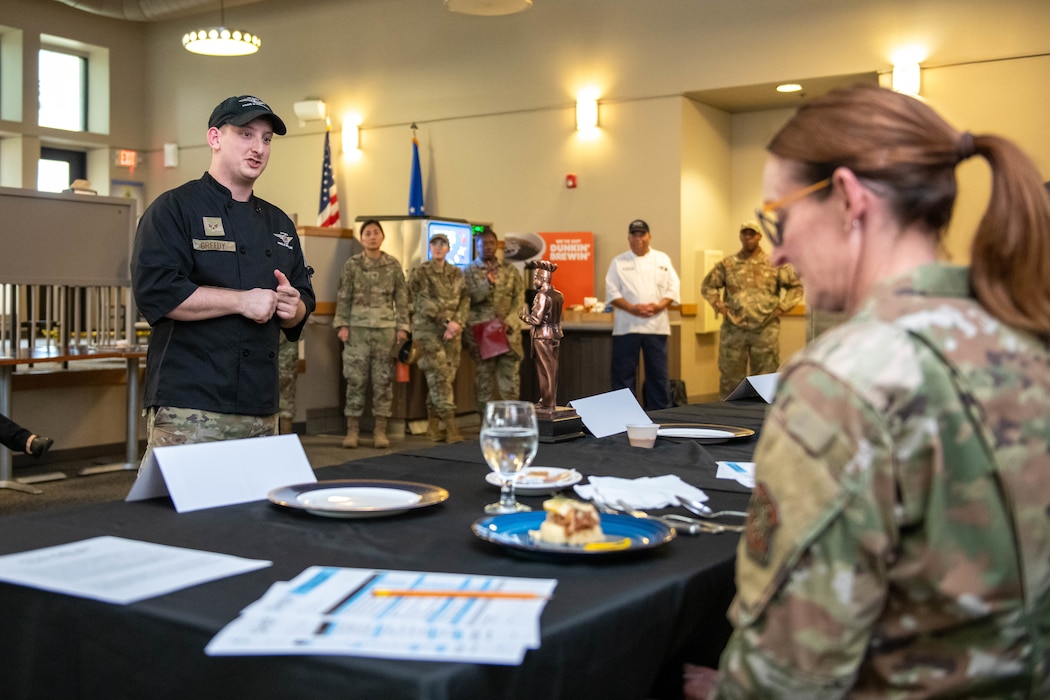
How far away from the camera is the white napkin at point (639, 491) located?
5.22 ft

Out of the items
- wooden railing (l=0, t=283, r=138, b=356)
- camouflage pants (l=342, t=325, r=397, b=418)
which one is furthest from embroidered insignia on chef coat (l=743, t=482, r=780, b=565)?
camouflage pants (l=342, t=325, r=397, b=418)

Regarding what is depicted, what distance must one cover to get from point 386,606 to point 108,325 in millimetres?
5934

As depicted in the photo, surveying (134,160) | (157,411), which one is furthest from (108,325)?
(134,160)

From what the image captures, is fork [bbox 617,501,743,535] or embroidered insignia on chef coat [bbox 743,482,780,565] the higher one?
embroidered insignia on chef coat [bbox 743,482,780,565]

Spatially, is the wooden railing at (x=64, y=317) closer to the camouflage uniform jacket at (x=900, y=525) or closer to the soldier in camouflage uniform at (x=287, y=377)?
the soldier in camouflage uniform at (x=287, y=377)

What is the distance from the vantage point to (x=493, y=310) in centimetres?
805

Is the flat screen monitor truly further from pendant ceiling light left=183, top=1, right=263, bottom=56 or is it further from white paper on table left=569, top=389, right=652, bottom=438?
white paper on table left=569, top=389, right=652, bottom=438

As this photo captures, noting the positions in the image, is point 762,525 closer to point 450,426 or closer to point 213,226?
point 213,226

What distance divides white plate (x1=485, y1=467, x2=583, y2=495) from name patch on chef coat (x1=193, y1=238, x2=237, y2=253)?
104cm

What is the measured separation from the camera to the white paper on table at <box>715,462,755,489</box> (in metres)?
1.81

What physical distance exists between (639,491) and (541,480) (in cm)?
16

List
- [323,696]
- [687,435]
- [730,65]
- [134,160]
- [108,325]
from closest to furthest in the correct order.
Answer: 1. [323,696]
2. [687,435]
3. [108,325]
4. [730,65]
5. [134,160]

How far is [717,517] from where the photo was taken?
1.54m

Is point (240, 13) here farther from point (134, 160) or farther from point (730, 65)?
point (730, 65)
